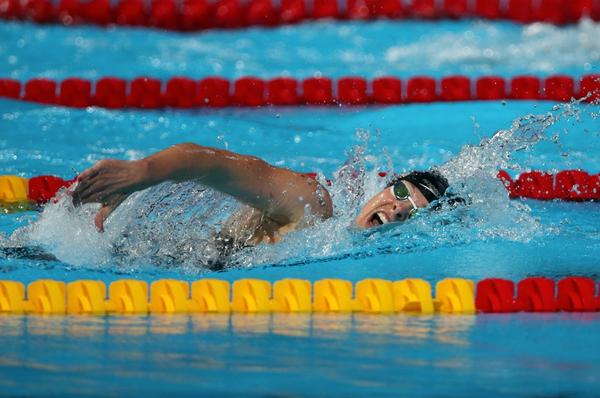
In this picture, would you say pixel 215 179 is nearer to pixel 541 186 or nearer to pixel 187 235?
pixel 187 235

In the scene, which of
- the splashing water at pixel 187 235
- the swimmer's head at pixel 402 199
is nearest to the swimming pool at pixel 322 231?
the splashing water at pixel 187 235

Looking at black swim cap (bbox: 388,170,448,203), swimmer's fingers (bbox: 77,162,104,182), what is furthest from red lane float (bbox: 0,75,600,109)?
swimmer's fingers (bbox: 77,162,104,182)

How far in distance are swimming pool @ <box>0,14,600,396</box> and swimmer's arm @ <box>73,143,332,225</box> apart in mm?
143

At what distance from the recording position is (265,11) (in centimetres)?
906

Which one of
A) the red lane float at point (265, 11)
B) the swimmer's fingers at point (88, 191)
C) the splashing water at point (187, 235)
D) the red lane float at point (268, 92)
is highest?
the red lane float at point (265, 11)

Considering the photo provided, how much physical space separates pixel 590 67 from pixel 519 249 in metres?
4.34

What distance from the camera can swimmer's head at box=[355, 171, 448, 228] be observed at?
13.0ft

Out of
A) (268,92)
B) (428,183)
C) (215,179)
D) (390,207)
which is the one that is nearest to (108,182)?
(215,179)

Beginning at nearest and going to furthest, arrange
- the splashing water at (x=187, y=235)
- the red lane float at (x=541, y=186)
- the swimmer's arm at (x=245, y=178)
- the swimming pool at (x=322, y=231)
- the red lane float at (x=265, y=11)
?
the swimming pool at (x=322, y=231) < the swimmer's arm at (x=245, y=178) < the splashing water at (x=187, y=235) < the red lane float at (x=541, y=186) < the red lane float at (x=265, y=11)

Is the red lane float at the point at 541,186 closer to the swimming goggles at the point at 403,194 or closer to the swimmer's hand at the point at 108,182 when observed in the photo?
the swimming goggles at the point at 403,194

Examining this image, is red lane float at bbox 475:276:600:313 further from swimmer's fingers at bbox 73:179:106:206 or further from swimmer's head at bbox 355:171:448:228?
swimmer's fingers at bbox 73:179:106:206

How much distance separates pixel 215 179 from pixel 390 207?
750 millimetres

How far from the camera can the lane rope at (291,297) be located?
3324 mm

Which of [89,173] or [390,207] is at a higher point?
[89,173]
